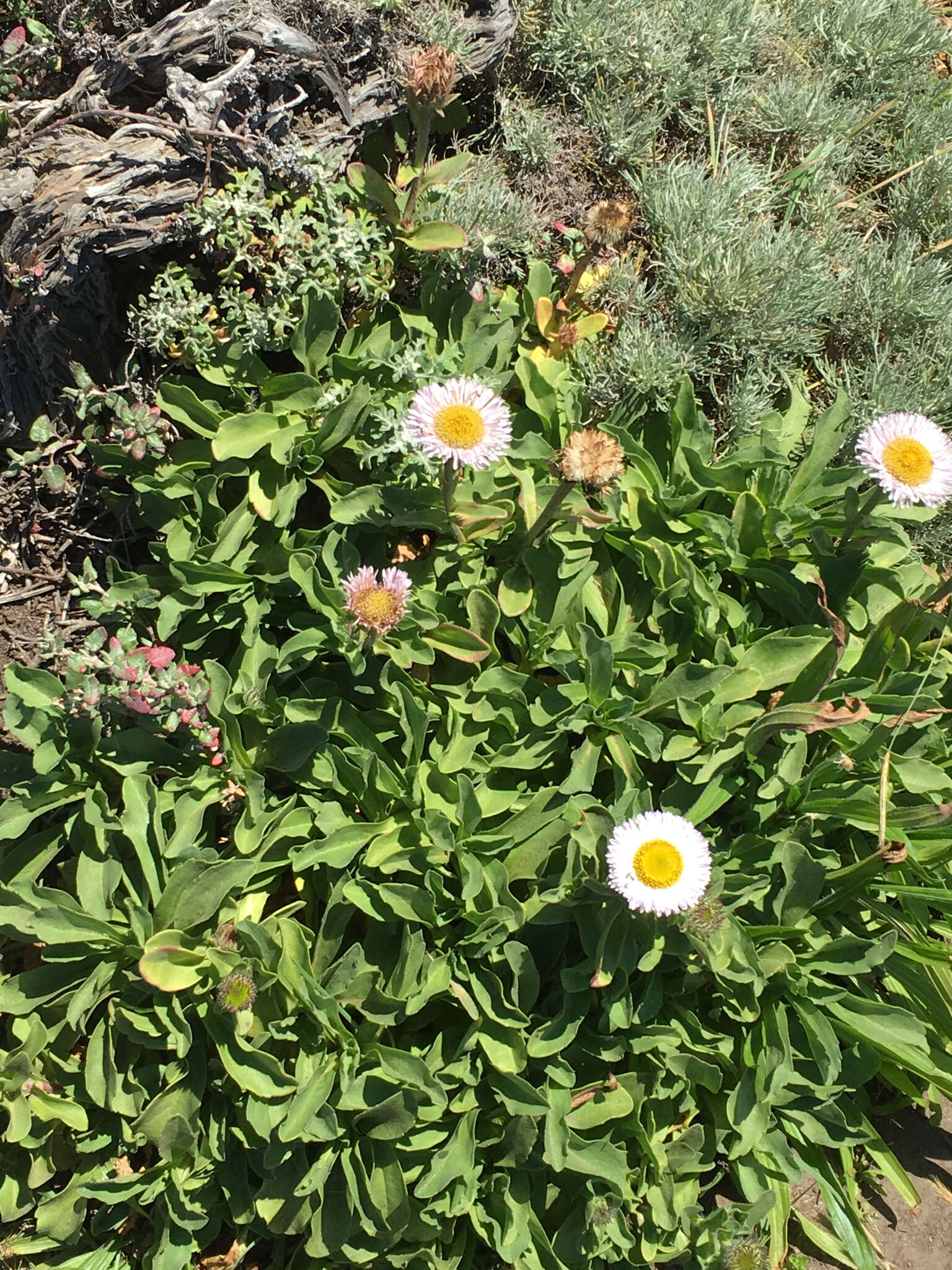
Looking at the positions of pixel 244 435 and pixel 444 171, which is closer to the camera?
pixel 244 435

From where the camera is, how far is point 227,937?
3.06 meters

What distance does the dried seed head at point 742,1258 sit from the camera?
3.00m

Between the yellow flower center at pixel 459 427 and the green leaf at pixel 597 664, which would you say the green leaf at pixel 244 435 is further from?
the green leaf at pixel 597 664

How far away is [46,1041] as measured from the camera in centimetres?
314

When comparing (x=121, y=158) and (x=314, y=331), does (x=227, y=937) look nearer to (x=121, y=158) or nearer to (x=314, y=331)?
(x=314, y=331)

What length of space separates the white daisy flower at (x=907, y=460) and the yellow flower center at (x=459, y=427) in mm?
1189

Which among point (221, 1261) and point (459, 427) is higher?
Result: point (459, 427)

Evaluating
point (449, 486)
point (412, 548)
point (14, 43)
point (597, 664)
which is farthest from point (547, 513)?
point (14, 43)

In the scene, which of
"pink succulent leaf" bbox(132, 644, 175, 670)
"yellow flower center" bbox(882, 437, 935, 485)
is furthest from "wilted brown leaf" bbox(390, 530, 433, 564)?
"yellow flower center" bbox(882, 437, 935, 485)

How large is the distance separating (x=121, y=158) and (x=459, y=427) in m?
1.56

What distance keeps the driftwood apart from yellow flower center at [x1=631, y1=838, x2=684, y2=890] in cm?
255

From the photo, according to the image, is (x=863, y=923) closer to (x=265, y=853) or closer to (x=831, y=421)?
(x=831, y=421)

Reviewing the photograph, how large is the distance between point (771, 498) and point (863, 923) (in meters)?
1.45

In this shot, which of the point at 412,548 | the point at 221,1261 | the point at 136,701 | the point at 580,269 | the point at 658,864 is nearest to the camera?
the point at 658,864
